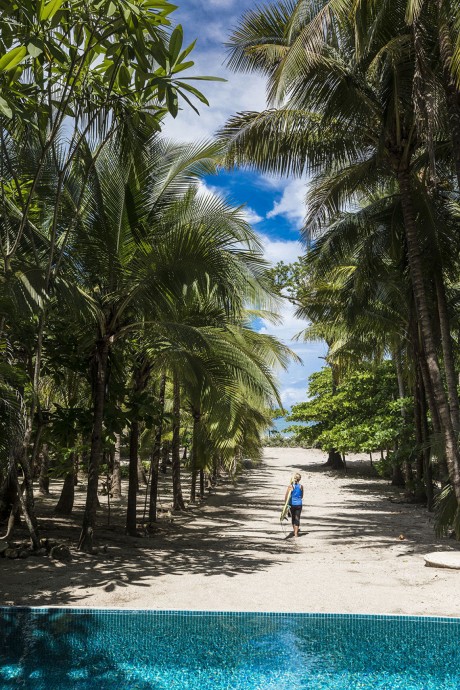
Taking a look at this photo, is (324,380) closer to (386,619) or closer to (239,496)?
(239,496)

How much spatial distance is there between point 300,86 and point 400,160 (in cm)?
234

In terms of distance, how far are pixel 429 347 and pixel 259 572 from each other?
189 inches

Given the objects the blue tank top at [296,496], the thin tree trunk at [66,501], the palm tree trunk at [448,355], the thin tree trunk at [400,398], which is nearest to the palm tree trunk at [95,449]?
the blue tank top at [296,496]

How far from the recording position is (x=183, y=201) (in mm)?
10328

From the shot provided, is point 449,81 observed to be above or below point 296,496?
above

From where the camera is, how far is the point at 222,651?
Result: 591 centimetres

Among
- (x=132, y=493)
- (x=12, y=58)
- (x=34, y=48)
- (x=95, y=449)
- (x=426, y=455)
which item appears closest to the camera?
(x=34, y=48)

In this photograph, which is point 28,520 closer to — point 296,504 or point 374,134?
point 296,504

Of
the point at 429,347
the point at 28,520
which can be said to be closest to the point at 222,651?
the point at 28,520

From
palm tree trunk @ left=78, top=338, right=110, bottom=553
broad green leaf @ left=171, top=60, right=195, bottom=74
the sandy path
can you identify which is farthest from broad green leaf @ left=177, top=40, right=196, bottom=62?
palm tree trunk @ left=78, top=338, right=110, bottom=553

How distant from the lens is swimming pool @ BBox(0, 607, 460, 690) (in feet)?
17.0

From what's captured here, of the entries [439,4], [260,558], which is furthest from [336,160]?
[260,558]

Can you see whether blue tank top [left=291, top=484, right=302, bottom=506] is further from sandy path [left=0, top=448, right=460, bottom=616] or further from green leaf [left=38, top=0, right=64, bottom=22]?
green leaf [left=38, top=0, right=64, bottom=22]

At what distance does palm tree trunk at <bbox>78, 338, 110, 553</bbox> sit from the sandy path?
19.9 inches
